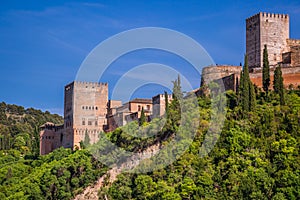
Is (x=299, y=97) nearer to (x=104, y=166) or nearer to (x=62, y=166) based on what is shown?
(x=104, y=166)

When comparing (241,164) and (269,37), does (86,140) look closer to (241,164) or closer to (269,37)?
(269,37)

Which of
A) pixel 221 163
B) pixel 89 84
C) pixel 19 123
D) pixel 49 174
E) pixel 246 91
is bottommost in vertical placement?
pixel 49 174

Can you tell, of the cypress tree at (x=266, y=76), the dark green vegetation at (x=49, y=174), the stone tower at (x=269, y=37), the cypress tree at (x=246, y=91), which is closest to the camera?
the cypress tree at (x=246, y=91)

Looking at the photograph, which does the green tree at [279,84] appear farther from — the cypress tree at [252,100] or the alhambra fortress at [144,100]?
the cypress tree at [252,100]

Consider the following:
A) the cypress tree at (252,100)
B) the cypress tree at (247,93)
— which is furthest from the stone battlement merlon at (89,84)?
the cypress tree at (252,100)

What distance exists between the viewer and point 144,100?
6462 centimetres

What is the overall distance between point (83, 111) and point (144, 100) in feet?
28.2

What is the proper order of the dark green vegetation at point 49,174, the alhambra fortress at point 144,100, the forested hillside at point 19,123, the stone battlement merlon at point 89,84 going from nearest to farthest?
the alhambra fortress at point 144,100 < the dark green vegetation at point 49,174 < the stone battlement merlon at point 89,84 < the forested hillside at point 19,123

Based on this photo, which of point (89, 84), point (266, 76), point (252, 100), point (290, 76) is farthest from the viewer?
point (89, 84)

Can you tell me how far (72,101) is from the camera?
232 ft

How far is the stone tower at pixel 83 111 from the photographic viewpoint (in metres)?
67.9

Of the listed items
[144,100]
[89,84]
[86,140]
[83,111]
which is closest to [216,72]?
[144,100]

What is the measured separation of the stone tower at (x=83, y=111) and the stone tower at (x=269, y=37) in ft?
67.4

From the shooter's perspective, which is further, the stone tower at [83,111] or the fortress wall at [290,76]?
the stone tower at [83,111]
